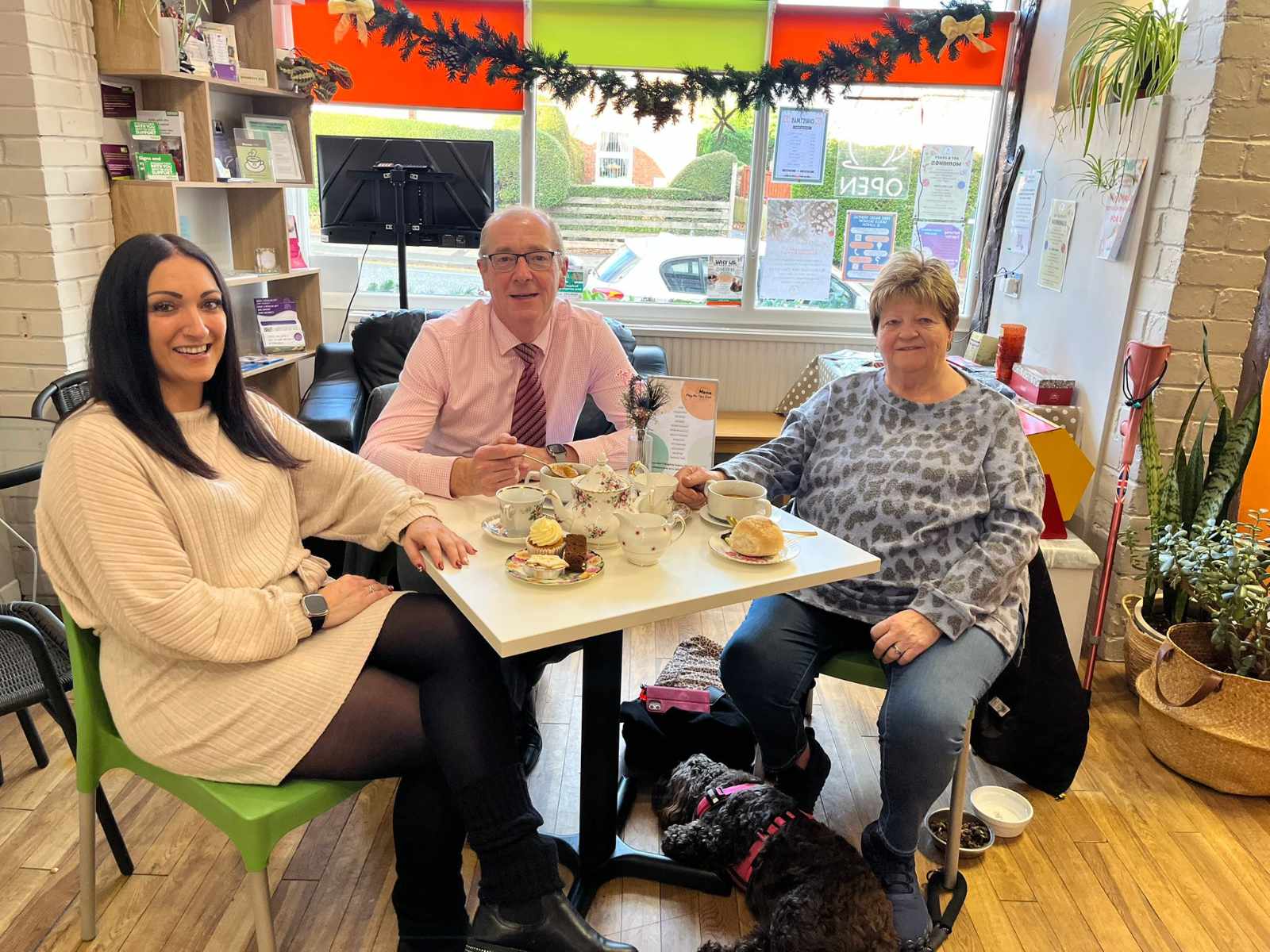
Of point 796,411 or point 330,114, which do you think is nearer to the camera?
point 796,411

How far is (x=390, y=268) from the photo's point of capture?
174 inches

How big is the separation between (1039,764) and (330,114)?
3.81 meters

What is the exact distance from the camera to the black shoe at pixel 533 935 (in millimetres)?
1479

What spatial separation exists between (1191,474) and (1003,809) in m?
1.13

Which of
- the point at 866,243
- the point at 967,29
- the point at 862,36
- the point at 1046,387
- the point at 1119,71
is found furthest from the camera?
the point at 866,243

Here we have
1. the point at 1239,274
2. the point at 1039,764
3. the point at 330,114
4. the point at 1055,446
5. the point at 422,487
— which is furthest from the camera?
the point at 330,114

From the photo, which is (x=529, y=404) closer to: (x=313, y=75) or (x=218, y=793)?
(x=218, y=793)

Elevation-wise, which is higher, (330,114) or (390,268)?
(330,114)

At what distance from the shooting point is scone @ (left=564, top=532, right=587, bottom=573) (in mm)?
1502

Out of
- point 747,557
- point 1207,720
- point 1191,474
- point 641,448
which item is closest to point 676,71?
point 1191,474

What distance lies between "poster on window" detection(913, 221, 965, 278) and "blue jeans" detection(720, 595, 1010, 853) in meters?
2.75

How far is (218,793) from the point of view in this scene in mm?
1401

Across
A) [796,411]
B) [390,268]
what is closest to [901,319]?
[796,411]

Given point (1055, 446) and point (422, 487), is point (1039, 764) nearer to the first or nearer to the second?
point (1055, 446)
